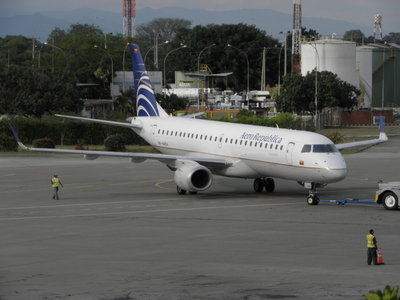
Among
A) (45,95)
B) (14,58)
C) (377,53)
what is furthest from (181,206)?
(14,58)

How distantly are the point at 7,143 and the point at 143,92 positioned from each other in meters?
25.9

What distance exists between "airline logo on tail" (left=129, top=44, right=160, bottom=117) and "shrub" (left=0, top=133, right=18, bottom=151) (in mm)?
24865

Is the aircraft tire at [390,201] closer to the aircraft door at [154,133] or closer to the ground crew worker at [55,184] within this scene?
the ground crew worker at [55,184]

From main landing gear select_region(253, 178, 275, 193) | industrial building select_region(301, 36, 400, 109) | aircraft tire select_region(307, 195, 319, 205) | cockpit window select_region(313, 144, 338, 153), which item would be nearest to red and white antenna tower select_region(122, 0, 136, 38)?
industrial building select_region(301, 36, 400, 109)

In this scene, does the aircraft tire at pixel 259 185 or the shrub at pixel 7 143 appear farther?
the shrub at pixel 7 143

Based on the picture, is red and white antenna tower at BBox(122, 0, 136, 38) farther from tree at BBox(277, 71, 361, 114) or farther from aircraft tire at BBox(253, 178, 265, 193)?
aircraft tire at BBox(253, 178, 265, 193)

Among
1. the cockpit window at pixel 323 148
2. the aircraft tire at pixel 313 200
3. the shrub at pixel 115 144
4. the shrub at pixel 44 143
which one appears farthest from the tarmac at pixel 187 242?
the shrub at pixel 115 144

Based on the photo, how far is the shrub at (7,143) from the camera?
78.0m

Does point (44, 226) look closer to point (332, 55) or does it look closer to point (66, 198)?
point (66, 198)

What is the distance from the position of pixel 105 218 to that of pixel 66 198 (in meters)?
9.06

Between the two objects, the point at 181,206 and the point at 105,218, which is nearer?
the point at 105,218

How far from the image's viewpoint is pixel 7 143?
78.1 metres

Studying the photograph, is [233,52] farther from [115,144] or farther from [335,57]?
A: [115,144]

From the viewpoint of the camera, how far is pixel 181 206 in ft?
136
